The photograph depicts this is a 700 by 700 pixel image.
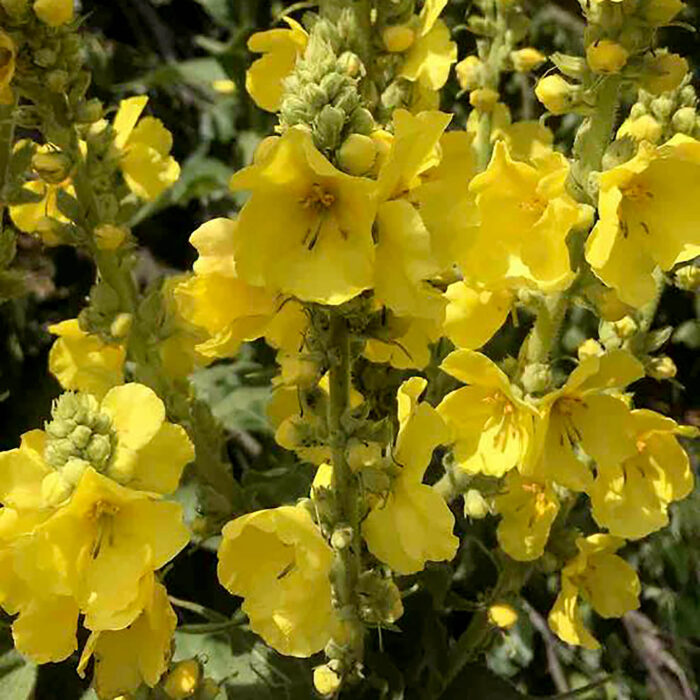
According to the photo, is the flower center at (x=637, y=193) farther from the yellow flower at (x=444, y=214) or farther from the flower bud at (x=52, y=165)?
the flower bud at (x=52, y=165)

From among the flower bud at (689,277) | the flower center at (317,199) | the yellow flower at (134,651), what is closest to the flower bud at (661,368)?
the flower bud at (689,277)

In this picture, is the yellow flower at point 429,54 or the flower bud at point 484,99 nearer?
the yellow flower at point 429,54

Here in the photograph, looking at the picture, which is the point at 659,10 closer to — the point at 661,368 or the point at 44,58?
the point at 661,368

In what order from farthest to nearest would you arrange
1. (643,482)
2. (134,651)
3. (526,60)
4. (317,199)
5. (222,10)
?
1. (222,10)
2. (526,60)
3. (643,482)
4. (134,651)
5. (317,199)

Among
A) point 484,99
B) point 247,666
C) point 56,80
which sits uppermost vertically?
point 56,80

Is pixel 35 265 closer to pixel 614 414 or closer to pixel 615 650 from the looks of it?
pixel 615 650

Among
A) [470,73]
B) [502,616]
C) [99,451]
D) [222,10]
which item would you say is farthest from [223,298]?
[222,10]
